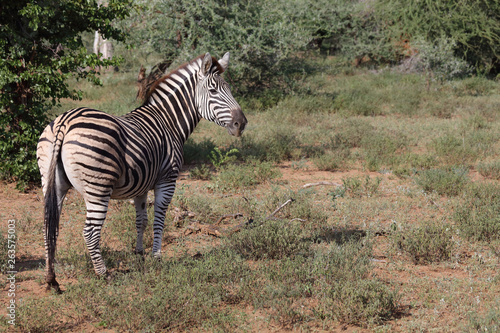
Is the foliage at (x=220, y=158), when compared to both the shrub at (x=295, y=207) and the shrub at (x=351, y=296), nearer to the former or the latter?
the shrub at (x=295, y=207)

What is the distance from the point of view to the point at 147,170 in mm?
4551

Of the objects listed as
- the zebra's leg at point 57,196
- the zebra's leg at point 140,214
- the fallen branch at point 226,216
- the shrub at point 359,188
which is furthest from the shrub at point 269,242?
the shrub at point 359,188

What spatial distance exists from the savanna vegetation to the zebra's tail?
1.75ft

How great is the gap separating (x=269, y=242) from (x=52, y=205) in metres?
2.47

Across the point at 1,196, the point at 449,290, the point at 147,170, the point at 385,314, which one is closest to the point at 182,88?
the point at 147,170

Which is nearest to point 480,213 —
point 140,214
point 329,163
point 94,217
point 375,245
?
point 375,245

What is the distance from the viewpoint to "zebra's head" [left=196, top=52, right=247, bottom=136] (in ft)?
17.0

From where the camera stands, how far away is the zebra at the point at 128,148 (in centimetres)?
400

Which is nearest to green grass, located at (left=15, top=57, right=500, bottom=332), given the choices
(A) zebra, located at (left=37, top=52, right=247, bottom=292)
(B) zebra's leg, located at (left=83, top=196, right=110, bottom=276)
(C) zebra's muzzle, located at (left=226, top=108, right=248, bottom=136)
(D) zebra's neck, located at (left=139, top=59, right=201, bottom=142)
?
(B) zebra's leg, located at (left=83, top=196, right=110, bottom=276)

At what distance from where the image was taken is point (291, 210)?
667 cm

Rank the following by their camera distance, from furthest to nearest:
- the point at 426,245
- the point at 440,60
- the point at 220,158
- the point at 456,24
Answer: the point at 456,24
the point at 440,60
the point at 220,158
the point at 426,245

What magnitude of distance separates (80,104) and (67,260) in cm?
983

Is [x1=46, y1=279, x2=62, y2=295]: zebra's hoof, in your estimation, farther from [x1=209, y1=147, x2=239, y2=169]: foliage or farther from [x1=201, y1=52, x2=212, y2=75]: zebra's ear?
[x1=209, y1=147, x2=239, y2=169]: foliage

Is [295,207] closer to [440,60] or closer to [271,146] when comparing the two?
[271,146]
